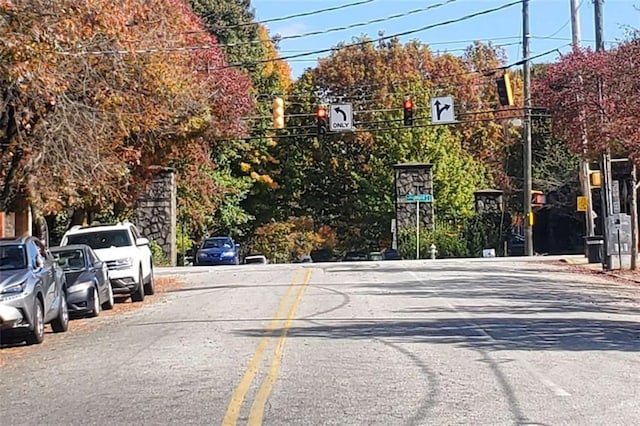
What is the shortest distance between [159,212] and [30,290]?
29.2 metres

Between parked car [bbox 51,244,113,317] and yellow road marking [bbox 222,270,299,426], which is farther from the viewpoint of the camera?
parked car [bbox 51,244,113,317]

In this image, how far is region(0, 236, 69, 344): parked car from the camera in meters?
15.9

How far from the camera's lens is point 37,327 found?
16.6m

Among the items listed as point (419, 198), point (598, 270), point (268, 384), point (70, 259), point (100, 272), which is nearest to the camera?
point (268, 384)

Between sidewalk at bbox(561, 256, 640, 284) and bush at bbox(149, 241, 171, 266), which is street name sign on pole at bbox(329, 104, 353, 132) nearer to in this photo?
sidewalk at bbox(561, 256, 640, 284)

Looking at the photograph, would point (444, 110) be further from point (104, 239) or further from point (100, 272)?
point (100, 272)

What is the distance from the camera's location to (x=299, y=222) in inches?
2501

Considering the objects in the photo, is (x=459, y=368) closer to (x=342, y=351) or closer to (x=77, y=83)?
(x=342, y=351)

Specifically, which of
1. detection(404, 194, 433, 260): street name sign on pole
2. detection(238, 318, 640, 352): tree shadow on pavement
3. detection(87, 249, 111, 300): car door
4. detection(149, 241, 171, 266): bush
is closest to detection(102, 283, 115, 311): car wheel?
detection(87, 249, 111, 300): car door

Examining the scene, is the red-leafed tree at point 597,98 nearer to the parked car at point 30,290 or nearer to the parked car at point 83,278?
the parked car at point 83,278

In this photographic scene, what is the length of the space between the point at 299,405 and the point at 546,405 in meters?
2.33

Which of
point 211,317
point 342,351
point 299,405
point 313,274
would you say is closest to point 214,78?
point 313,274

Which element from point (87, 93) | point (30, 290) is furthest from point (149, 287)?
point (30, 290)

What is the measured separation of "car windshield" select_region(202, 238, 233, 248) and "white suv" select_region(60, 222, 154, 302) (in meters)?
22.5
